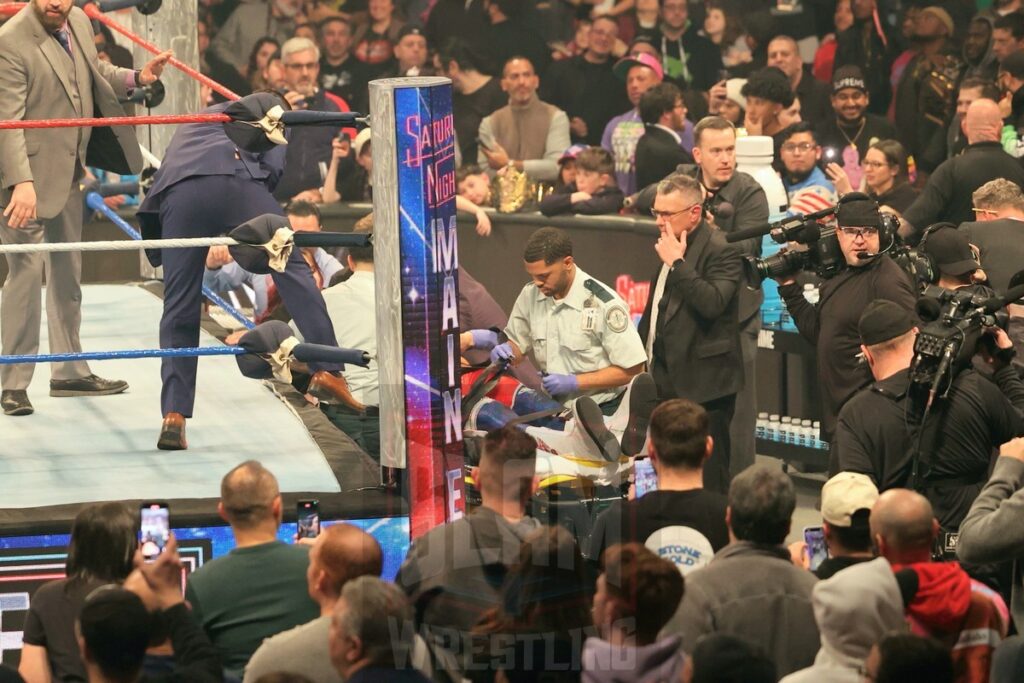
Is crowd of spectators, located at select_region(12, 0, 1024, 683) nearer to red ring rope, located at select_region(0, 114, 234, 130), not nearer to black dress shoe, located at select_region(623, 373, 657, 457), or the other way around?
black dress shoe, located at select_region(623, 373, 657, 457)

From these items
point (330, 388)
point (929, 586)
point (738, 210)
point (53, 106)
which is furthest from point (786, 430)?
point (929, 586)

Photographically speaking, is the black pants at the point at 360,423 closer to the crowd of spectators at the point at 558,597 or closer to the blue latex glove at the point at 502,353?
the blue latex glove at the point at 502,353

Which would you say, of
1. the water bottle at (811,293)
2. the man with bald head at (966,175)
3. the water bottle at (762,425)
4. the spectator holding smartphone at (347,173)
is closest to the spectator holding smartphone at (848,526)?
the man with bald head at (966,175)

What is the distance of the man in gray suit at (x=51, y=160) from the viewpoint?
5113mm

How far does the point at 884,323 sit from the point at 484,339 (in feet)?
5.82

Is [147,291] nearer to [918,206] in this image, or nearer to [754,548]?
[918,206]

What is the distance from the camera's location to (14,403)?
5.41 meters

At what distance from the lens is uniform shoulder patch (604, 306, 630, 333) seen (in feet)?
18.9

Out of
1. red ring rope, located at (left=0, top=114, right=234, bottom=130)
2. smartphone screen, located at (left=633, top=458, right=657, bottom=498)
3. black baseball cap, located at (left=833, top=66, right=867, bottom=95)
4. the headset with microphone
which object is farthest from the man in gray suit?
black baseball cap, located at (left=833, top=66, right=867, bottom=95)

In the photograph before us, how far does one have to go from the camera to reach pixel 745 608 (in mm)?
3352

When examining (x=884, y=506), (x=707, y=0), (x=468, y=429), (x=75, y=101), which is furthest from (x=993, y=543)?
(x=707, y=0)

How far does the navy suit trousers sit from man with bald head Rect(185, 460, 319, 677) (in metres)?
1.49

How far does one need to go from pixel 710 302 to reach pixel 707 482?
2.38ft

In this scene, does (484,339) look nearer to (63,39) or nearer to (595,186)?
(63,39)
